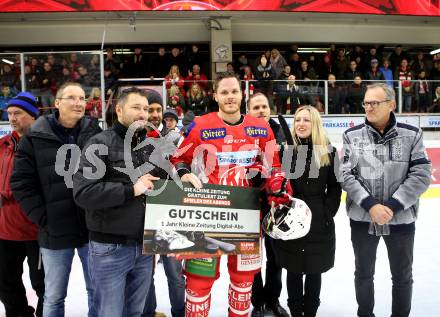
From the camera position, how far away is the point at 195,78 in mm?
10102

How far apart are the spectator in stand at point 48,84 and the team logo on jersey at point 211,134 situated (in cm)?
666

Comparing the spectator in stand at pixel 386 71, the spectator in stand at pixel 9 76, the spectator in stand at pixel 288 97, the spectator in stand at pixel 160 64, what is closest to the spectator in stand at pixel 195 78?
the spectator in stand at pixel 160 64

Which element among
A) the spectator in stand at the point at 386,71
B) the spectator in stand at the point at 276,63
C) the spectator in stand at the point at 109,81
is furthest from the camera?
the spectator in stand at the point at 386,71

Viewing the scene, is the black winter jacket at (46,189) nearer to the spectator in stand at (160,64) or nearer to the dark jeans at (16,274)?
the dark jeans at (16,274)

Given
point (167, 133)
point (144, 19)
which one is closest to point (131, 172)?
point (167, 133)

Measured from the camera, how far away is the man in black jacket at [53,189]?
7.04ft

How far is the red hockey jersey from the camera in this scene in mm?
2184

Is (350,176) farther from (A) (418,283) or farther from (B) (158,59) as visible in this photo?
(B) (158,59)

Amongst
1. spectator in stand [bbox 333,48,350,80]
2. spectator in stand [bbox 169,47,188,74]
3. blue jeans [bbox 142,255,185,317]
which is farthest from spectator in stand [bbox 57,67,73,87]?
spectator in stand [bbox 333,48,350,80]

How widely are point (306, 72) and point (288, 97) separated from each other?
10.5ft

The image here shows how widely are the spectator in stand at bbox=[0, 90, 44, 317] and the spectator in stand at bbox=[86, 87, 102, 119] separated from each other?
16.3 ft

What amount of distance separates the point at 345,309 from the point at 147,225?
1.76 metres

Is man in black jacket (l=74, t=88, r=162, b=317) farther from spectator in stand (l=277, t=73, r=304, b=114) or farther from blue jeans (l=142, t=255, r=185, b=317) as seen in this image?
spectator in stand (l=277, t=73, r=304, b=114)

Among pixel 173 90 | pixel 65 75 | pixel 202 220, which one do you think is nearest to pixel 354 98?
pixel 173 90
